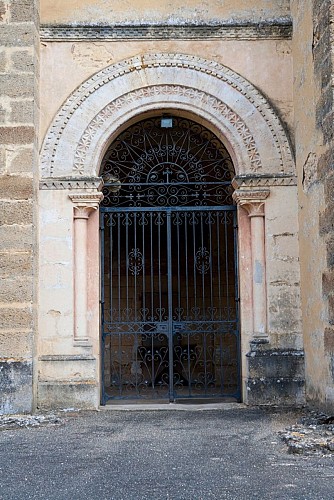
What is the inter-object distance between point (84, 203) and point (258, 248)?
7.14ft

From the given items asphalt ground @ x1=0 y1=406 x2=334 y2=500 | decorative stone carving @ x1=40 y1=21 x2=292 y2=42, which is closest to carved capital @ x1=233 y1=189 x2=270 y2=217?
decorative stone carving @ x1=40 y1=21 x2=292 y2=42

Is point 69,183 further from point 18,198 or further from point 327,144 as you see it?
point 327,144

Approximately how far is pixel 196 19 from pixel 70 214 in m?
2.93

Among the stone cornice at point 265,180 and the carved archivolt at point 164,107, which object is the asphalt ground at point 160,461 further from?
the carved archivolt at point 164,107

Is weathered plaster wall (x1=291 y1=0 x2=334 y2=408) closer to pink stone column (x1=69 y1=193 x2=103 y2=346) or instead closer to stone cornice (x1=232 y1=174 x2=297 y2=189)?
stone cornice (x1=232 y1=174 x2=297 y2=189)

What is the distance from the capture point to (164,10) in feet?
27.9

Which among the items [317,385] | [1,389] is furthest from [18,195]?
[317,385]

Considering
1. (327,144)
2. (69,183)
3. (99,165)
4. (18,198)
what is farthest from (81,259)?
(327,144)

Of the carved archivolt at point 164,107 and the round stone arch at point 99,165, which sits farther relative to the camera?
the carved archivolt at point 164,107

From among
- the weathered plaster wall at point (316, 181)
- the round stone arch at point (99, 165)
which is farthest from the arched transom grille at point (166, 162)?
the weathered plaster wall at point (316, 181)

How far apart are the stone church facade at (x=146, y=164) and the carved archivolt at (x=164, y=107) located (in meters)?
0.02

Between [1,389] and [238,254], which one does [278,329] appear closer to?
[238,254]

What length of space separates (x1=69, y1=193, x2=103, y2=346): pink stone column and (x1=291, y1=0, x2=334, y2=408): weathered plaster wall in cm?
249

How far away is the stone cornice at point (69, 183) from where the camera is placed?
809 cm
